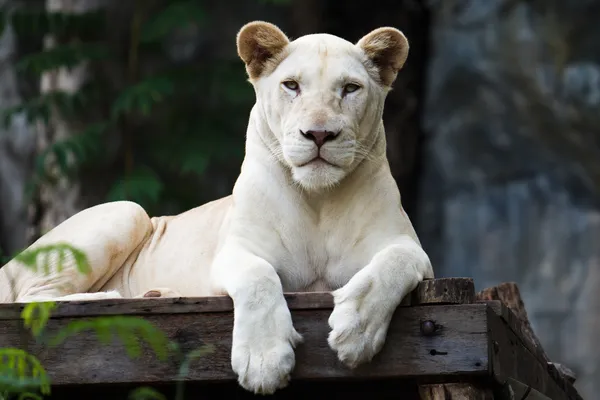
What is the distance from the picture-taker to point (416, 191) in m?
9.96

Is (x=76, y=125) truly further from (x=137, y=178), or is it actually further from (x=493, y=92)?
(x=493, y=92)

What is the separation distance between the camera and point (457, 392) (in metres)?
3.84

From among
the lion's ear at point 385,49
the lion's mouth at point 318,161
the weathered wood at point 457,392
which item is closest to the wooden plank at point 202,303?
the weathered wood at point 457,392

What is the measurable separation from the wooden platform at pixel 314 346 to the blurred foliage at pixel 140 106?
520 cm

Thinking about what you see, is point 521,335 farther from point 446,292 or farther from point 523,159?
point 523,159

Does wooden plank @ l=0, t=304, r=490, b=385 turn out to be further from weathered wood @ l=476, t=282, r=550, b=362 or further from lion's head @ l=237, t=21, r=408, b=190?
weathered wood @ l=476, t=282, r=550, b=362

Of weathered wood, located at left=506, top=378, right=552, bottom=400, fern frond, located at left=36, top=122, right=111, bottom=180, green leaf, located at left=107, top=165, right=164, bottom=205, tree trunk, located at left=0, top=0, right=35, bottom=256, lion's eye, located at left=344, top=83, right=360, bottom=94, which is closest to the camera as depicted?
weathered wood, located at left=506, top=378, right=552, bottom=400

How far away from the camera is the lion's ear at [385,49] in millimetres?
4445

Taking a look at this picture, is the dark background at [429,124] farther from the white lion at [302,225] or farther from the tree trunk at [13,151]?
the white lion at [302,225]

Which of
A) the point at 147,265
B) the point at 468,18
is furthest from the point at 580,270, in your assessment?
the point at 147,265

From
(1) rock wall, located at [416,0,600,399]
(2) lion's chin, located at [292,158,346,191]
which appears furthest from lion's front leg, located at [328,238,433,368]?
(1) rock wall, located at [416,0,600,399]

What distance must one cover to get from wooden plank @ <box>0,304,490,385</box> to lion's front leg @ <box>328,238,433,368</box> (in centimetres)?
7

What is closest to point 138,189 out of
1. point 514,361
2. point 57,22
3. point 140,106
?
point 140,106

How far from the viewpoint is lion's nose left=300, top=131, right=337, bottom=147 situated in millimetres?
4016
